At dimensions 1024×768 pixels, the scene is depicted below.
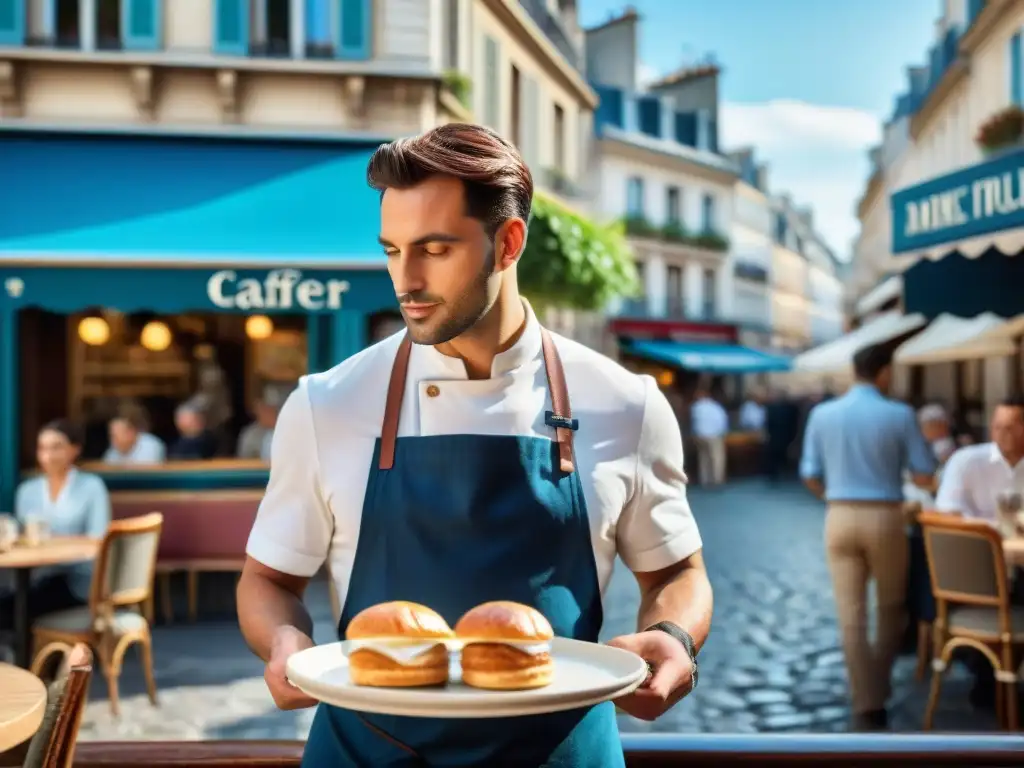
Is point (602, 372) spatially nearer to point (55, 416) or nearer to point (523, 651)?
point (523, 651)

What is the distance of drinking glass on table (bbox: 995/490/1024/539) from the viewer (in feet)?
17.3

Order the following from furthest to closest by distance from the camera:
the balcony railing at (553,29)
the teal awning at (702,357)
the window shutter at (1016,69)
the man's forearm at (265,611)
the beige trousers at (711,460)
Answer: the teal awning at (702,357), the beige trousers at (711,460), the balcony railing at (553,29), the window shutter at (1016,69), the man's forearm at (265,611)

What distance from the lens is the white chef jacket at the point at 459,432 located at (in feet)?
4.94

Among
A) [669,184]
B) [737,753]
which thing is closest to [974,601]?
[737,753]

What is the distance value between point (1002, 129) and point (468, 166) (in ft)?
36.3

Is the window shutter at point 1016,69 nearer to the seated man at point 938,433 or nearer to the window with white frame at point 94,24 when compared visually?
the seated man at point 938,433

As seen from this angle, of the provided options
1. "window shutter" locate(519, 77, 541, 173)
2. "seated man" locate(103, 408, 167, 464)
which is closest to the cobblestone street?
"seated man" locate(103, 408, 167, 464)

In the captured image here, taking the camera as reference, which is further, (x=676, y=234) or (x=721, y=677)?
(x=676, y=234)

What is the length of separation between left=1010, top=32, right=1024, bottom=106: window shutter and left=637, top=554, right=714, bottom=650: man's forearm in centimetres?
1318

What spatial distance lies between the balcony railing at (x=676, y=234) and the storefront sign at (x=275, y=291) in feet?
75.7

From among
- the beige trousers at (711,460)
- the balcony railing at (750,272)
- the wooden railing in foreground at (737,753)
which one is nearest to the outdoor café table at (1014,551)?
the wooden railing in foreground at (737,753)

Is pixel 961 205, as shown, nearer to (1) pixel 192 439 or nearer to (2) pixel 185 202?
(1) pixel 192 439

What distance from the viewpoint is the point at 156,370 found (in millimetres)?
12148

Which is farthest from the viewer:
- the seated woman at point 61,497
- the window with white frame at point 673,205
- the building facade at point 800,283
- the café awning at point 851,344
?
the building facade at point 800,283
